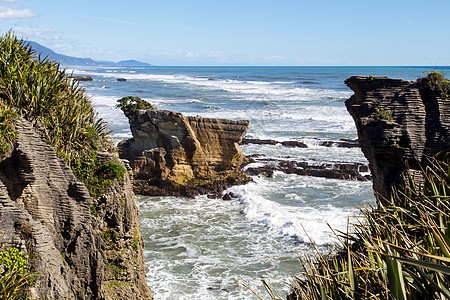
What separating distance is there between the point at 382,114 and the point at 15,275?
934 centimetres

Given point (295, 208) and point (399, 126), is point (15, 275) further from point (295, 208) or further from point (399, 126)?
point (295, 208)

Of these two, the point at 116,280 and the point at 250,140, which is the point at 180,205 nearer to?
the point at 116,280

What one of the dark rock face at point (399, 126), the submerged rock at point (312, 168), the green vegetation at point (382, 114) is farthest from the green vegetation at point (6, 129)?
the submerged rock at point (312, 168)

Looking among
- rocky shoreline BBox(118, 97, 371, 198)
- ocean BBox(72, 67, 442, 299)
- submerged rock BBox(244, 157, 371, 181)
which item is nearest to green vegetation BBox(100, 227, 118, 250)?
ocean BBox(72, 67, 442, 299)

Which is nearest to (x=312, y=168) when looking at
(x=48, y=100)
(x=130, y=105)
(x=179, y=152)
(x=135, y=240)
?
(x=179, y=152)

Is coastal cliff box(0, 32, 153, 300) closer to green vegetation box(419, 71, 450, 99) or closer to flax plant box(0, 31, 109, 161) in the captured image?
flax plant box(0, 31, 109, 161)

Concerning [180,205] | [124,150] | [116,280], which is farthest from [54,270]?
[124,150]

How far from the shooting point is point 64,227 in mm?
8758

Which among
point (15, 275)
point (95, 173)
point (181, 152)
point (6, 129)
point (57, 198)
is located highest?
point (6, 129)

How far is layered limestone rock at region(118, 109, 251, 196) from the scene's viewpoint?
23.2 metres

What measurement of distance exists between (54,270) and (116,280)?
185cm

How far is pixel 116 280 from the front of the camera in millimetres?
9680

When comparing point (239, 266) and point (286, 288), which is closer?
point (286, 288)

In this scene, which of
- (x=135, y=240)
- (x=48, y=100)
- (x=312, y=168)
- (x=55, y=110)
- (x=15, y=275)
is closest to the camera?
(x=15, y=275)
